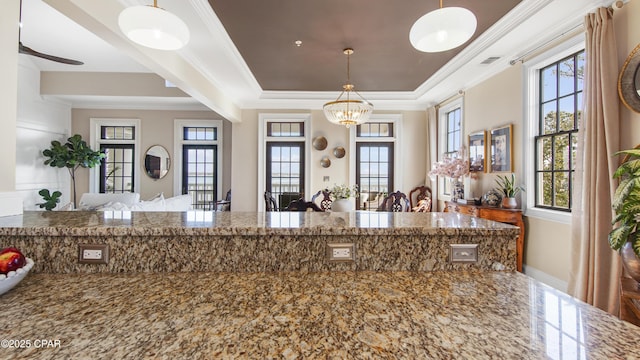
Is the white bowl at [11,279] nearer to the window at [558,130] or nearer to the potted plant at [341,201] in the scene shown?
the potted plant at [341,201]

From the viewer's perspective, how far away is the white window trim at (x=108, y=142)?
6.50 metres

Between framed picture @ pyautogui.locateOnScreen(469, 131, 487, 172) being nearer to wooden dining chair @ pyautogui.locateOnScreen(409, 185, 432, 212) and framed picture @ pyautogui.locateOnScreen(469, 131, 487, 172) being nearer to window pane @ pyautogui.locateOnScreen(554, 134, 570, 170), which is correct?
window pane @ pyautogui.locateOnScreen(554, 134, 570, 170)

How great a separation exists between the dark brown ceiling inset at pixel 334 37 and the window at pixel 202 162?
2.46m

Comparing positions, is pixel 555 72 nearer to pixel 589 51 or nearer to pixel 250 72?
pixel 589 51

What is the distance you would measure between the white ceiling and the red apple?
6.21ft

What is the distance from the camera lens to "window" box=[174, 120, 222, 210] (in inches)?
261

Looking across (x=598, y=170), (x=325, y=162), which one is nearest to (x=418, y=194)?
(x=325, y=162)

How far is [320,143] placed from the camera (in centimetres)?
583

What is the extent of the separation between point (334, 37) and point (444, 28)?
6.61ft

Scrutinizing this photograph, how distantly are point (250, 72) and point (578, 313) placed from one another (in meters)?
4.46

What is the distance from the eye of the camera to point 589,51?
2.43 metres

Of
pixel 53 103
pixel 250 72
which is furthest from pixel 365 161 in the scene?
pixel 53 103

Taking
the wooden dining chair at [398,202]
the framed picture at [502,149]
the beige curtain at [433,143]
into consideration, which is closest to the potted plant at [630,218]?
the framed picture at [502,149]

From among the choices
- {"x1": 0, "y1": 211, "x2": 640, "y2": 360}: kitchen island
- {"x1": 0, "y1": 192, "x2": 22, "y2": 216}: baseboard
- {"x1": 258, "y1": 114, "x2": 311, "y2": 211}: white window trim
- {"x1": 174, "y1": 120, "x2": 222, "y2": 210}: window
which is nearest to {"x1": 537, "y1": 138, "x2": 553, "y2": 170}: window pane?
{"x1": 0, "y1": 211, "x2": 640, "y2": 360}: kitchen island
